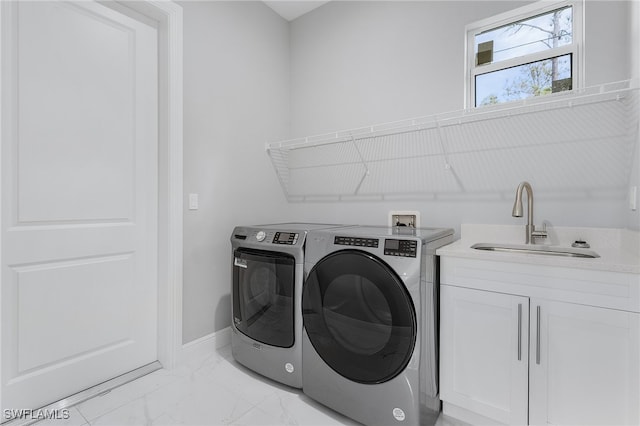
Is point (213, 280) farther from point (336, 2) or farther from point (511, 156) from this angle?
point (336, 2)

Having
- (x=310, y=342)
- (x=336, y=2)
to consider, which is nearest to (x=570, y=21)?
(x=336, y=2)

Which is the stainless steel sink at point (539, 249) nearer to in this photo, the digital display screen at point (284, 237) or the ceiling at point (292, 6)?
the digital display screen at point (284, 237)

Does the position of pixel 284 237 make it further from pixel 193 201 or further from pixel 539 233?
pixel 539 233

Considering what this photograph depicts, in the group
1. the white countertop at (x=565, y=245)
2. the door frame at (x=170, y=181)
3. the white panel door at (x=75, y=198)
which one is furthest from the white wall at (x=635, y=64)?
the white panel door at (x=75, y=198)

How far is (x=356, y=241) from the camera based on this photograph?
Answer: 1530 mm

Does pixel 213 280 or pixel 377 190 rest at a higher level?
pixel 377 190

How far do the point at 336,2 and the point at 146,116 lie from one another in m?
1.81

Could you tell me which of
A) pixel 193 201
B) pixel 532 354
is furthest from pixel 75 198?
pixel 532 354

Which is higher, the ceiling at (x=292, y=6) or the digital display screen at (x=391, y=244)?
the ceiling at (x=292, y=6)

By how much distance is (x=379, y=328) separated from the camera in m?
1.46

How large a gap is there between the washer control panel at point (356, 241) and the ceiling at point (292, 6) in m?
2.21

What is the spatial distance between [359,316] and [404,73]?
1735 mm

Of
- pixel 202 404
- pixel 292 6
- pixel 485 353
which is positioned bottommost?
pixel 202 404

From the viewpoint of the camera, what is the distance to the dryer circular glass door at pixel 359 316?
1.40 meters
